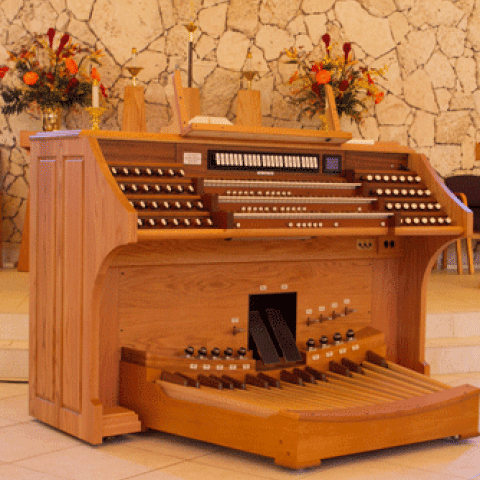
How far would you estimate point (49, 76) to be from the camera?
6.57 m

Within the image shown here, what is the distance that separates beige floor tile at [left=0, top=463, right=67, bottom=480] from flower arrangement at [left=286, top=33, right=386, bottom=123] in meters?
4.70

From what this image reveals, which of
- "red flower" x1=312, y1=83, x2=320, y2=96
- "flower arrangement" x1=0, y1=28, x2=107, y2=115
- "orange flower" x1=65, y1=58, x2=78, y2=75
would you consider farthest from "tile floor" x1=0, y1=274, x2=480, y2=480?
"red flower" x1=312, y1=83, x2=320, y2=96

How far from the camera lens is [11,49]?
23.0ft

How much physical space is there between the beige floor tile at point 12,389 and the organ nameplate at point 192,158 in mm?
1431

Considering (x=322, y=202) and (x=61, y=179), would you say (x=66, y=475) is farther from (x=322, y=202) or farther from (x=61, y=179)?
(x=322, y=202)

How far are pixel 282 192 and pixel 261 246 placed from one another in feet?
0.97

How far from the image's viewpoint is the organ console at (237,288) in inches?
123

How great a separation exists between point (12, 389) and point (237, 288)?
4.21ft

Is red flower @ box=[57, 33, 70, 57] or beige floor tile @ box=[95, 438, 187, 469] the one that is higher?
red flower @ box=[57, 33, 70, 57]

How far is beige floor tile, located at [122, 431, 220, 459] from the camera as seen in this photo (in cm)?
315

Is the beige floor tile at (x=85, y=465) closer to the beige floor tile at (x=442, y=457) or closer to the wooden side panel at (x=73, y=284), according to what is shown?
the wooden side panel at (x=73, y=284)

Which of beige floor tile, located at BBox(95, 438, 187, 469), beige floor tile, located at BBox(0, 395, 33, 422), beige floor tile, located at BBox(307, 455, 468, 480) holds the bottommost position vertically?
beige floor tile, located at BBox(307, 455, 468, 480)

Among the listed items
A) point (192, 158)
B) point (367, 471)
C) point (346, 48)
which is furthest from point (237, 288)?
point (346, 48)

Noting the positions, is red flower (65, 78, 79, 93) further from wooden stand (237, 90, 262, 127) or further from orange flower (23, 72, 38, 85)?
wooden stand (237, 90, 262, 127)
